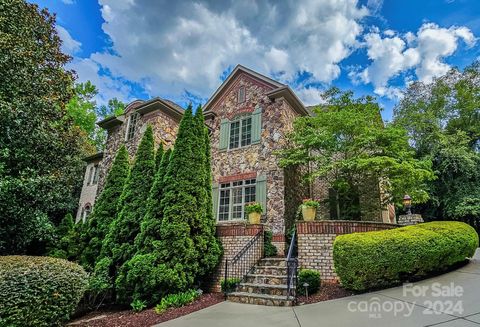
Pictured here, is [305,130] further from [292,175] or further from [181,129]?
Answer: [181,129]

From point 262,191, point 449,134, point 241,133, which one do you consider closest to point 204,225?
point 262,191

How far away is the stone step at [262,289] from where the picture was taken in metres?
6.07

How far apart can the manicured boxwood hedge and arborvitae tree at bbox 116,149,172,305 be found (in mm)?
4297

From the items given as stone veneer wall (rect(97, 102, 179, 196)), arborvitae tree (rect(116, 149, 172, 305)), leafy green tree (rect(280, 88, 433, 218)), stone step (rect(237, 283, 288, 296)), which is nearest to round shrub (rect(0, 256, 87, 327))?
arborvitae tree (rect(116, 149, 172, 305))

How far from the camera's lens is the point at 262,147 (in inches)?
442

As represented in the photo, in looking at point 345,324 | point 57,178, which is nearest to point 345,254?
point 345,324

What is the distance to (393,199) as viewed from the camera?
33.0 ft

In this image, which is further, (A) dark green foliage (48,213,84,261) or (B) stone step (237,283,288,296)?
(A) dark green foliage (48,213,84,261)

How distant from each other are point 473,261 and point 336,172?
4.85 m

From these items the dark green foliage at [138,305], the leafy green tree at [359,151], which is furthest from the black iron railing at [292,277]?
the leafy green tree at [359,151]

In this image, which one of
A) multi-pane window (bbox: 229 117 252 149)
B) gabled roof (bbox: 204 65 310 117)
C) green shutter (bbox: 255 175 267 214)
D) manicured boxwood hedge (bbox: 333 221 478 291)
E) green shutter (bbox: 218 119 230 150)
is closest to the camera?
manicured boxwood hedge (bbox: 333 221 478 291)

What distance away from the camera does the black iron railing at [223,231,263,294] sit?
7.30m

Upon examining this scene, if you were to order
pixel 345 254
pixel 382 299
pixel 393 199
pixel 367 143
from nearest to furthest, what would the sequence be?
pixel 382 299, pixel 345 254, pixel 367 143, pixel 393 199

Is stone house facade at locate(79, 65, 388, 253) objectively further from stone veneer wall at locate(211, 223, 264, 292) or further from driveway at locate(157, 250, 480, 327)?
driveway at locate(157, 250, 480, 327)
